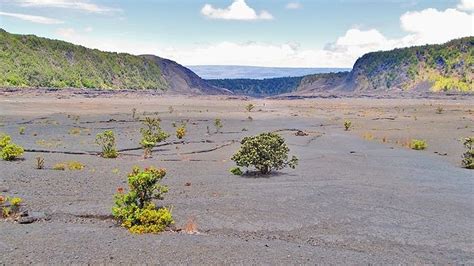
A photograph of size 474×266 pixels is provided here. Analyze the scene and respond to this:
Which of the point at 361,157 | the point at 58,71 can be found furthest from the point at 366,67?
the point at 361,157

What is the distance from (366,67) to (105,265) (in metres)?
176

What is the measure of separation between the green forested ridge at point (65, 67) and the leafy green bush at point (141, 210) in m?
96.4

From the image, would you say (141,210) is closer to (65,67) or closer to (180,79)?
(65,67)

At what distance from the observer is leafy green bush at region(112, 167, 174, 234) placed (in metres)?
13.0

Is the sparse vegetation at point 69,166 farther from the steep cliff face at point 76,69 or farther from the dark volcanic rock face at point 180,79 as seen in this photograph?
the dark volcanic rock face at point 180,79

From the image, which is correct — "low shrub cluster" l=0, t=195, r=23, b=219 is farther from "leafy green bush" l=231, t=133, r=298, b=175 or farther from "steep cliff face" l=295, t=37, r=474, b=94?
"steep cliff face" l=295, t=37, r=474, b=94

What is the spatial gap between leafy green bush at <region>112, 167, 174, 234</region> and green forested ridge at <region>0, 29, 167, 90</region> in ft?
316

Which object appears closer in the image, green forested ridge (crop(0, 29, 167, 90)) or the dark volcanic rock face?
green forested ridge (crop(0, 29, 167, 90))

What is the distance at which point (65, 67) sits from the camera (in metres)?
133

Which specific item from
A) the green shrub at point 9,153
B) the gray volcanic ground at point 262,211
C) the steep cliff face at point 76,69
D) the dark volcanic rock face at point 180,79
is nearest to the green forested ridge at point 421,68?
the dark volcanic rock face at point 180,79

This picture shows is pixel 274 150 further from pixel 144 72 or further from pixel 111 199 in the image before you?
pixel 144 72

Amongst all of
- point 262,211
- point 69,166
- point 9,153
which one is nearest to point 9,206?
point 69,166

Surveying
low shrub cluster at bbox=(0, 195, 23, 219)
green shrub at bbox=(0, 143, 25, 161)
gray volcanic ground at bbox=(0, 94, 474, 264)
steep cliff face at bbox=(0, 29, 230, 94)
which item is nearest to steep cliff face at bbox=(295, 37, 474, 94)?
steep cliff face at bbox=(0, 29, 230, 94)

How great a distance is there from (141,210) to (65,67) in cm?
12882
